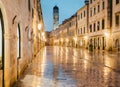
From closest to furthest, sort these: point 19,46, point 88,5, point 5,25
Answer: point 5,25 → point 19,46 → point 88,5

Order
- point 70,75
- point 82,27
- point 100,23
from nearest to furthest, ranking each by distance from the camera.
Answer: point 70,75 < point 100,23 < point 82,27

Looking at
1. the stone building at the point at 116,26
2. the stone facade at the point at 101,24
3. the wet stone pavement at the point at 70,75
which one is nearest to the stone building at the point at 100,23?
the stone facade at the point at 101,24

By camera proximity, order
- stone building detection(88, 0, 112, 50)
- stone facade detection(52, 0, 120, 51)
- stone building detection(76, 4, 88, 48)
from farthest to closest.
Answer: stone building detection(76, 4, 88, 48) < stone building detection(88, 0, 112, 50) < stone facade detection(52, 0, 120, 51)

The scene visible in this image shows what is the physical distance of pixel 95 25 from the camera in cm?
5397

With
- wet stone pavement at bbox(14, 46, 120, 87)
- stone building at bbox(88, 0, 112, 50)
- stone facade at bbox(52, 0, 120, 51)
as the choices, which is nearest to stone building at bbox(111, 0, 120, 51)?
stone facade at bbox(52, 0, 120, 51)

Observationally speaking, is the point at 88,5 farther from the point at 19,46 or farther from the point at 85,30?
the point at 19,46

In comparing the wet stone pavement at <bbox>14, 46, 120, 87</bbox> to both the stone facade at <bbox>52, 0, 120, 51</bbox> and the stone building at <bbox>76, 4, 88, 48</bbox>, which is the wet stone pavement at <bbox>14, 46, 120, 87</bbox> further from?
the stone building at <bbox>76, 4, 88, 48</bbox>

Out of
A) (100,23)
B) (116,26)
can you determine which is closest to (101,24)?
(100,23)

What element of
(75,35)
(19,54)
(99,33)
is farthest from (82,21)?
(19,54)

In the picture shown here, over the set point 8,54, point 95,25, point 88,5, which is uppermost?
point 88,5

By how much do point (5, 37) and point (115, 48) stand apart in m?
34.9

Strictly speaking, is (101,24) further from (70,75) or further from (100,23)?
(70,75)

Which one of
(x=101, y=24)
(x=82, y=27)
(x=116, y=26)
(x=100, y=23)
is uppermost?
(x=82, y=27)

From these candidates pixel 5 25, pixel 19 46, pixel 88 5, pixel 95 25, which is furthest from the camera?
pixel 88 5
